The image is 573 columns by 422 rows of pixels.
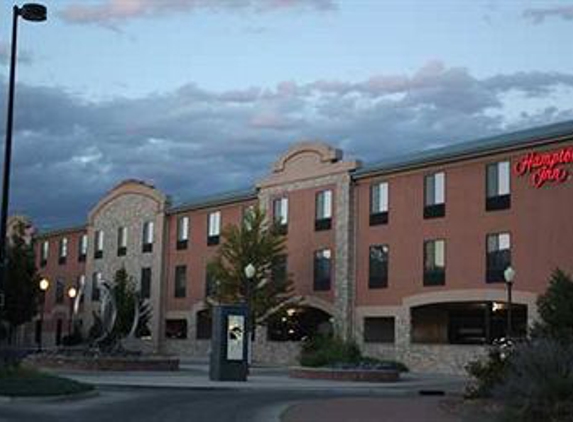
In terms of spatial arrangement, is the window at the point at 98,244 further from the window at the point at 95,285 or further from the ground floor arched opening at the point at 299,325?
the ground floor arched opening at the point at 299,325

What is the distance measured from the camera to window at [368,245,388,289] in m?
52.5

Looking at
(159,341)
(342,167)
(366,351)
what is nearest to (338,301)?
(366,351)

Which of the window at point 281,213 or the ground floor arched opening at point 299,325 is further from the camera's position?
the window at point 281,213

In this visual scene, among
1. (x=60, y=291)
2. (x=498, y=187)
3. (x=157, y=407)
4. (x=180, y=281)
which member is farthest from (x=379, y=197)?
(x=60, y=291)

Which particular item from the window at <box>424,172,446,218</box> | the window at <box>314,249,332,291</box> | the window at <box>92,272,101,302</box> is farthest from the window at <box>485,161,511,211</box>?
the window at <box>92,272,101,302</box>

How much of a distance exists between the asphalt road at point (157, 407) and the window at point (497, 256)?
64.4ft

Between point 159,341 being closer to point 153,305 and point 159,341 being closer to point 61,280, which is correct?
point 153,305

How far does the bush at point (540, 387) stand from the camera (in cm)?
1623

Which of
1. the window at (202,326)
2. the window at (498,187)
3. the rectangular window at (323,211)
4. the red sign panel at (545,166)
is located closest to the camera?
the red sign panel at (545,166)

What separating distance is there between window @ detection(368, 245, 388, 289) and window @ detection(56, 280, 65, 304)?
4167 centimetres

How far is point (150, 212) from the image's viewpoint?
73.7 meters

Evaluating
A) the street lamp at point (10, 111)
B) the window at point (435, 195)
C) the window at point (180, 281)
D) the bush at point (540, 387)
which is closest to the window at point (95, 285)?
the window at point (180, 281)

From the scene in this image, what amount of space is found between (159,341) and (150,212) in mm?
9650

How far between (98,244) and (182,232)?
530 inches
